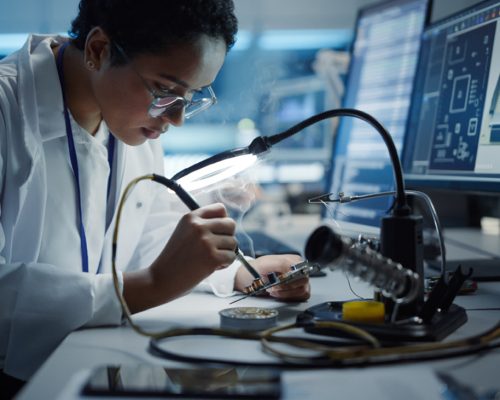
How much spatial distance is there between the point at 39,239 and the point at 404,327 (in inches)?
27.6

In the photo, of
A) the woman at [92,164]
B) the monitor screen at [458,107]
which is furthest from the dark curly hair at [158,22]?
the monitor screen at [458,107]

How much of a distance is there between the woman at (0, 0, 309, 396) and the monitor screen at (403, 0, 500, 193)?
17.3 inches

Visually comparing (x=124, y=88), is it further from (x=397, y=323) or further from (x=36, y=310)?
(x=397, y=323)

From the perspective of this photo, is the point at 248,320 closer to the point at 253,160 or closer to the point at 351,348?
the point at 351,348

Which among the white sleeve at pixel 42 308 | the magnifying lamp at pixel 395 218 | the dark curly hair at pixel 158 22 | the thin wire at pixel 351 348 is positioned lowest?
the white sleeve at pixel 42 308

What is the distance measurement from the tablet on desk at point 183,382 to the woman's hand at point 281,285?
356mm

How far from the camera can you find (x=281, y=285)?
99 cm

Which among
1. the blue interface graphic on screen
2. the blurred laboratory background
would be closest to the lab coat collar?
the blue interface graphic on screen

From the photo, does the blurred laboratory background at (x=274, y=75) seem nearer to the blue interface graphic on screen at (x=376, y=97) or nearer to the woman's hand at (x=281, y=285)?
the blue interface graphic on screen at (x=376, y=97)

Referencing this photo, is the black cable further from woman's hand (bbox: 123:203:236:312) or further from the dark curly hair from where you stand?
the dark curly hair

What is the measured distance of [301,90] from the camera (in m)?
2.78

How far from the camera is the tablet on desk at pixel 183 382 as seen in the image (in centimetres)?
57

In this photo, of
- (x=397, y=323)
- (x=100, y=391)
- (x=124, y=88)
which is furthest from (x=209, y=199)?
(x=100, y=391)

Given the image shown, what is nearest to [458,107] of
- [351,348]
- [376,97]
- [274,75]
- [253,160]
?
[376,97]
